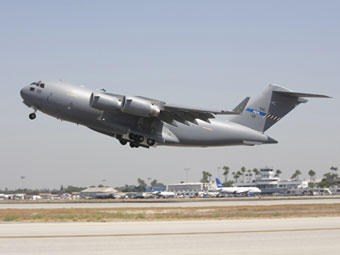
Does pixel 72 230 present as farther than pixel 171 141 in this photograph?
No

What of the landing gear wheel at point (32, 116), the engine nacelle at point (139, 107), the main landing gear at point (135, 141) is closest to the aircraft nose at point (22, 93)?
the landing gear wheel at point (32, 116)

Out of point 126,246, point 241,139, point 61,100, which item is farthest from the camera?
point 241,139

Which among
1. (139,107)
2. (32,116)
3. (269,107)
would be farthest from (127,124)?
(269,107)

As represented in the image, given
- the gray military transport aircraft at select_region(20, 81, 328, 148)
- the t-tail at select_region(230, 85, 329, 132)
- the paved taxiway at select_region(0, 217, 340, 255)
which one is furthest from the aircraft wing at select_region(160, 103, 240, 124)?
the paved taxiway at select_region(0, 217, 340, 255)

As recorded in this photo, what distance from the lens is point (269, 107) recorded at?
44.9m

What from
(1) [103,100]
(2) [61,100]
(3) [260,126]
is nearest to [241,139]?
(3) [260,126]

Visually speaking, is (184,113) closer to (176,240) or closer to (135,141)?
(135,141)

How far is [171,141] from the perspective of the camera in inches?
1634

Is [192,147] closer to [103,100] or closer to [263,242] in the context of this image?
[103,100]

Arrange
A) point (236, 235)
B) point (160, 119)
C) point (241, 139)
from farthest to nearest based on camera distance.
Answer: point (241, 139) → point (160, 119) → point (236, 235)

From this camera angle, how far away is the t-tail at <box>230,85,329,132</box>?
44.4 meters

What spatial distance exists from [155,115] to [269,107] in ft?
39.0

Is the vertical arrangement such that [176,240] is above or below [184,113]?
below

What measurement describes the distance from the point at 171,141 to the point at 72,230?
2605 cm
